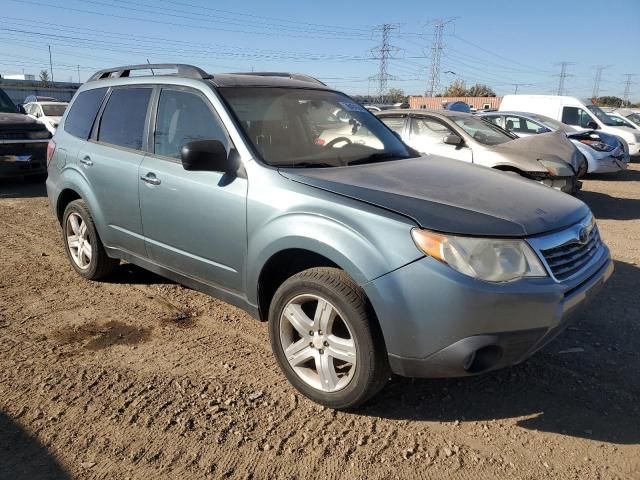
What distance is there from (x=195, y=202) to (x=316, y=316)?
1.20 metres

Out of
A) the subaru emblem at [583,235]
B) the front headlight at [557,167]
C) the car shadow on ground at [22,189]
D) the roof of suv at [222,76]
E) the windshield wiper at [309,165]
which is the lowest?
the car shadow on ground at [22,189]

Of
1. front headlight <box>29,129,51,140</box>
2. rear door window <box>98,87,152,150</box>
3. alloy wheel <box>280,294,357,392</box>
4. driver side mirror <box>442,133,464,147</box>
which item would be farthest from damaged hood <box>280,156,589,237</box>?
front headlight <box>29,129,51,140</box>

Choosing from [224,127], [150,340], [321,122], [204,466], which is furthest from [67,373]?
[321,122]

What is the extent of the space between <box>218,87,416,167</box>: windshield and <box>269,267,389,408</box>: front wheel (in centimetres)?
88

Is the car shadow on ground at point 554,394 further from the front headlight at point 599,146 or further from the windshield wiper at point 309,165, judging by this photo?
the front headlight at point 599,146

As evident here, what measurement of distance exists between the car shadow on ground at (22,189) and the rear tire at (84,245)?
198 inches

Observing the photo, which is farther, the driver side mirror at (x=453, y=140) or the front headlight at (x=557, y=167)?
the driver side mirror at (x=453, y=140)

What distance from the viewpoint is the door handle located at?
372 cm

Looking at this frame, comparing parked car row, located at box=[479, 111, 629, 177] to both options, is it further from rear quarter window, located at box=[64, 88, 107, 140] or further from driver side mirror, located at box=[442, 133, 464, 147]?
rear quarter window, located at box=[64, 88, 107, 140]

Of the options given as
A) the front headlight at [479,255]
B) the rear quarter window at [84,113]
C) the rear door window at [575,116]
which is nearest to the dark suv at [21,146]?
the rear quarter window at [84,113]

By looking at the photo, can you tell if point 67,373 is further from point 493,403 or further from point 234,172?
point 493,403

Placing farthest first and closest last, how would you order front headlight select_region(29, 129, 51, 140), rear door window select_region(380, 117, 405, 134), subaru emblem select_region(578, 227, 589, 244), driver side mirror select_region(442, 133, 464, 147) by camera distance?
front headlight select_region(29, 129, 51, 140) → rear door window select_region(380, 117, 405, 134) → driver side mirror select_region(442, 133, 464, 147) → subaru emblem select_region(578, 227, 589, 244)

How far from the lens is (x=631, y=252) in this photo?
605cm

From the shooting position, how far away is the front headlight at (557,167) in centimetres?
742
